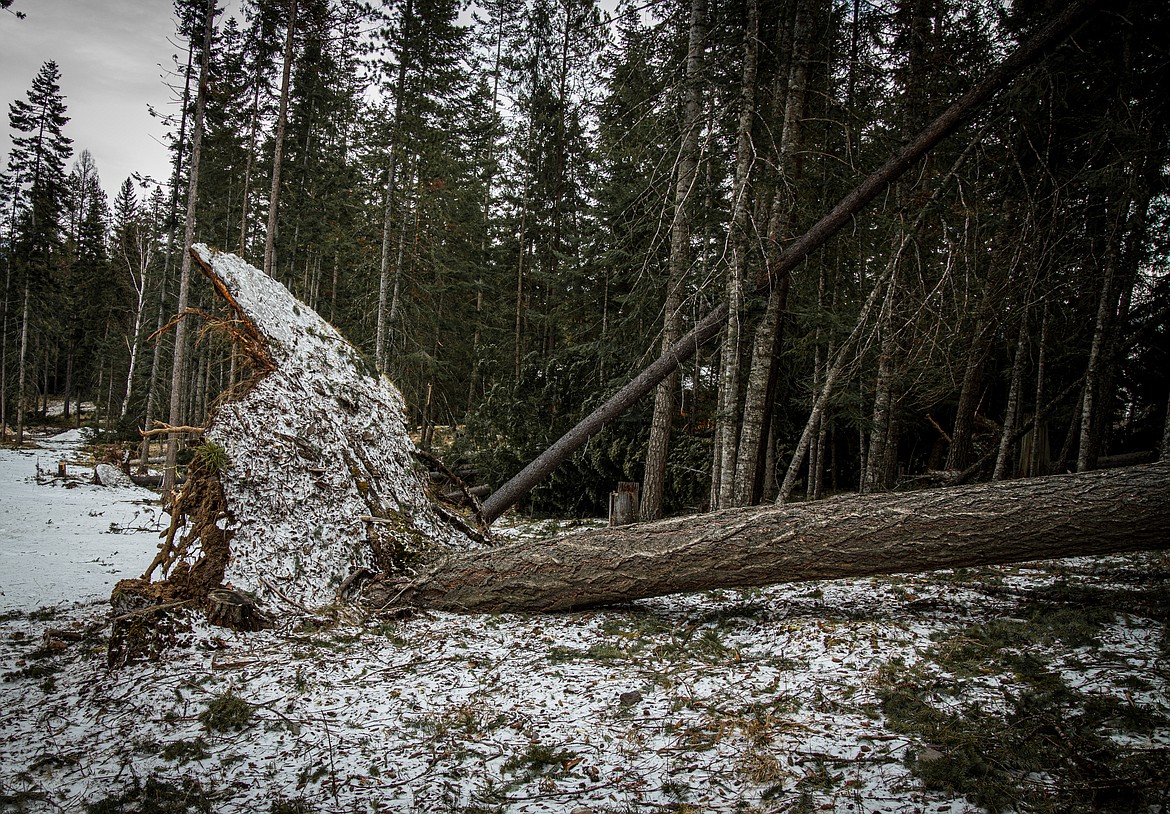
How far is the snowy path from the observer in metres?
5.36

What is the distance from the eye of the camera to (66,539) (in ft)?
24.9

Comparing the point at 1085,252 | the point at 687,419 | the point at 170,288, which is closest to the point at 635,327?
the point at 687,419

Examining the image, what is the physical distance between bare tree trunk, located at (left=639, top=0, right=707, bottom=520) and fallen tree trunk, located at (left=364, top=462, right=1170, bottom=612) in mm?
2488

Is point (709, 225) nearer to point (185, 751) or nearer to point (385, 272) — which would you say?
point (185, 751)

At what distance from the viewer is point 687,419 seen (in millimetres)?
11414

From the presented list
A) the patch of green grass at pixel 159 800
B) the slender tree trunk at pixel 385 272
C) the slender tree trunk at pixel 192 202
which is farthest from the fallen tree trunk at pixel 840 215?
the slender tree trunk at pixel 192 202

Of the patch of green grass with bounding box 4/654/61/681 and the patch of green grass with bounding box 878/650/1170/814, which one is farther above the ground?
the patch of green grass with bounding box 878/650/1170/814

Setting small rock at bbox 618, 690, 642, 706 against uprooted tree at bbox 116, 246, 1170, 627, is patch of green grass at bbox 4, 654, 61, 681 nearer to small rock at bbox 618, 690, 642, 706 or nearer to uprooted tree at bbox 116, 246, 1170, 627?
uprooted tree at bbox 116, 246, 1170, 627

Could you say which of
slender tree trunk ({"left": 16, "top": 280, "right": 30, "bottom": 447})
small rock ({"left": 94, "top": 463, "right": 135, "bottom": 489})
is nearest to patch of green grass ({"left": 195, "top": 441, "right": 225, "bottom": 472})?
small rock ({"left": 94, "top": 463, "right": 135, "bottom": 489})

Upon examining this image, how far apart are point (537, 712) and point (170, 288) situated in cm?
2753

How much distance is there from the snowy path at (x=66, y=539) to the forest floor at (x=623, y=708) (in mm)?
550

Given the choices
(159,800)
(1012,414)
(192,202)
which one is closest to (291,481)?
(159,800)

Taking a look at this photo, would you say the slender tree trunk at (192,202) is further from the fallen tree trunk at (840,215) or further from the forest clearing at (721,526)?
the fallen tree trunk at (840,215)

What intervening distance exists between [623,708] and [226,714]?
216cm
